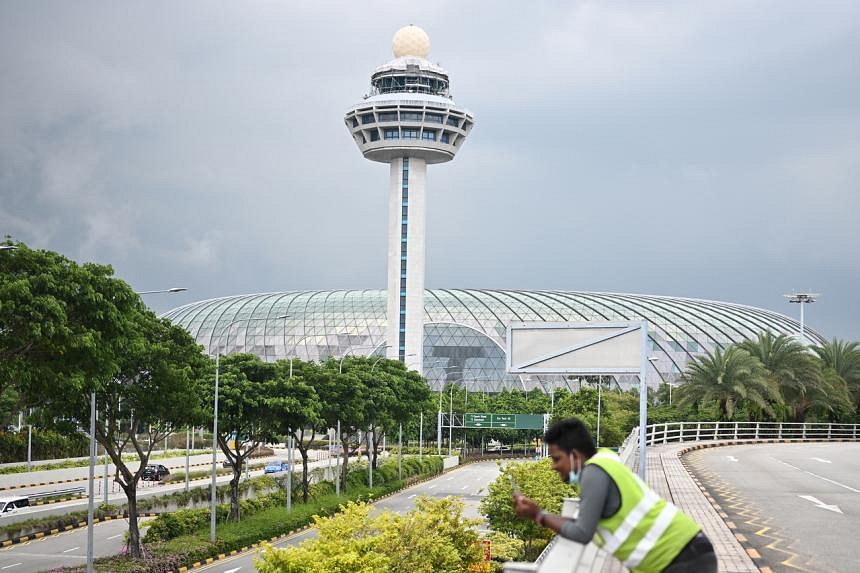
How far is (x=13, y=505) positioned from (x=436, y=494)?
27.1 m

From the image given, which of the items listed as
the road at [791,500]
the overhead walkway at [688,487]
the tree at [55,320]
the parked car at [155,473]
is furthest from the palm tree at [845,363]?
the tree at [55,320]

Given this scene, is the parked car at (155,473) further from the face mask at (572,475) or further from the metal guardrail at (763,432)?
the face mask at (572,475)

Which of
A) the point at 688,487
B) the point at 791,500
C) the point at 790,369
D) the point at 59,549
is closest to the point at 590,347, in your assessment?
the point at 688,487

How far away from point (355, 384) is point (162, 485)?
19.2m

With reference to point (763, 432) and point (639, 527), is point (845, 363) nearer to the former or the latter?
point (763, 432)

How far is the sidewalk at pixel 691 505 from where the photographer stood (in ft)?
66.6

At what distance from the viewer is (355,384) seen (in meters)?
65.1

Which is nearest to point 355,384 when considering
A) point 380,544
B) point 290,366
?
point 290,366

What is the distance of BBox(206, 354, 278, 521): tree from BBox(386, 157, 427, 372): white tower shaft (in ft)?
222

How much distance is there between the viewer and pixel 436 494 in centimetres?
6931

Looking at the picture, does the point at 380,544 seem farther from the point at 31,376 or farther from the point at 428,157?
the point at 428,157

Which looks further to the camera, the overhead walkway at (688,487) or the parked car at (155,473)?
the parked car at (155,473)

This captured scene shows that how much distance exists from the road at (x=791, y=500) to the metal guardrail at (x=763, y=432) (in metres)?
9.57

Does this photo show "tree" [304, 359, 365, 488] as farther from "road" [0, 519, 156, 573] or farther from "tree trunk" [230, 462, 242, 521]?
"road" [0, 519, 156, 573]
